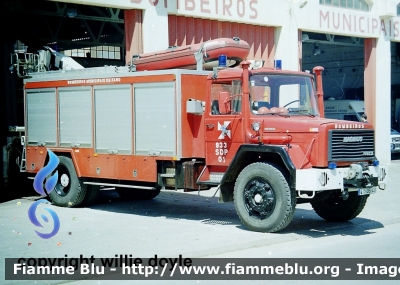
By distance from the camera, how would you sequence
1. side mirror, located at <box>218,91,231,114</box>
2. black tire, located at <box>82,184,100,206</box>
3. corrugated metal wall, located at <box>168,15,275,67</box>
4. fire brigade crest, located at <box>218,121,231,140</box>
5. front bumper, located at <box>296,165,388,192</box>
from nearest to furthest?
front bumper, located at <box>296,165,388,192</box> < side mirror, located at <box>218,91,231,114</box> < fire brigade crest, located at <box>218,121,231,140</box> < black tire, located at <box>82,184,100,206</box> < corrugated metal wall, located at <box>168,15,275,67</box>

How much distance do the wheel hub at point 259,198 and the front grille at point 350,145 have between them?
115 centimetres

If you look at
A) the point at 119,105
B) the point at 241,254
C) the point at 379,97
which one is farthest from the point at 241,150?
the point at 379,97

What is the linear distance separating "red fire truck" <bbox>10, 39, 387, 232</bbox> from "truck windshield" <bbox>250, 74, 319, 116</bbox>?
0.7 inches

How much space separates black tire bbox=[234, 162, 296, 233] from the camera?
10172mm

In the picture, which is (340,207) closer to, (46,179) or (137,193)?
(137,193)

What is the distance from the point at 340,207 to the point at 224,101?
9.52 ft

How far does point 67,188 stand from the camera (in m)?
14.1

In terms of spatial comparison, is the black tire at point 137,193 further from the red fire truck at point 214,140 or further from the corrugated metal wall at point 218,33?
the corrugated metal wall at point 218,33

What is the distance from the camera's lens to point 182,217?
1257cm

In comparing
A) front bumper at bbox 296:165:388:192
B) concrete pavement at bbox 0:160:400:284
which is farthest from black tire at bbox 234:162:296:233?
front bumper at bbox 296:165:388:192

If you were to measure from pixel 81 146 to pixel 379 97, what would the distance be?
1371 centimetres

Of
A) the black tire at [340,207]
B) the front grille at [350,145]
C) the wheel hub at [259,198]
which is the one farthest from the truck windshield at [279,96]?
the black tire at [340,207]

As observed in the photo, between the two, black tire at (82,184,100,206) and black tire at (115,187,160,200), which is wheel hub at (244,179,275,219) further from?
black tire at (115,187,160,200)

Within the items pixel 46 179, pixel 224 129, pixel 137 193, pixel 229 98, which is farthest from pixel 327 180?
pixel 46 179
